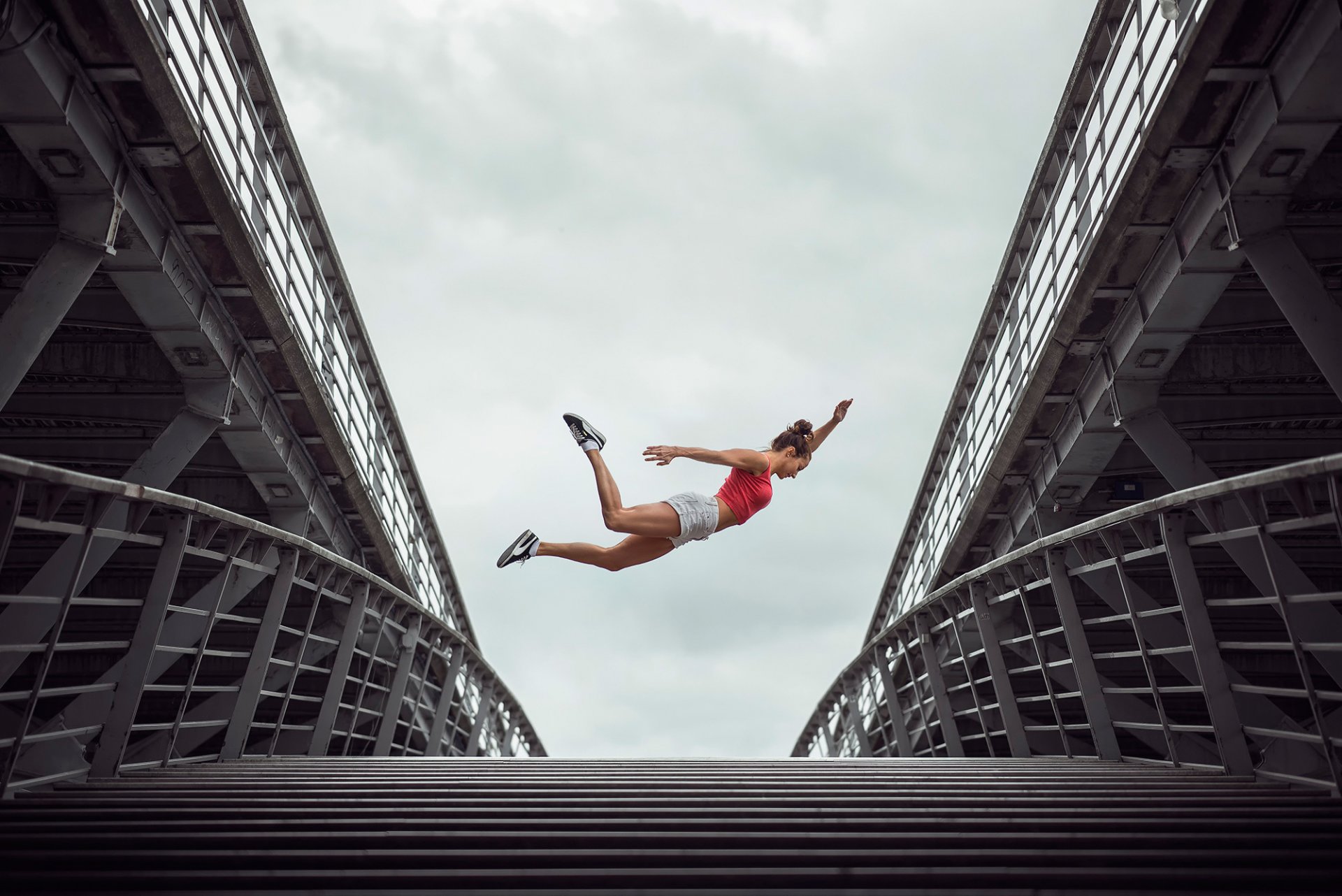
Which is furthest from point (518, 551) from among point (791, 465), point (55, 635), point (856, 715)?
point (856, 715)

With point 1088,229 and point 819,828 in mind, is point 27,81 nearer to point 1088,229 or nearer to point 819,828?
point 819,828

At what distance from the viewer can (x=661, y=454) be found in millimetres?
8094

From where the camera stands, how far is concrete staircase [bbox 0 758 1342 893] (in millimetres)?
3908

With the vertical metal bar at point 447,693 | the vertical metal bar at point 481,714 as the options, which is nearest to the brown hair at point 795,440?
the vertical metal bar at point 447,693

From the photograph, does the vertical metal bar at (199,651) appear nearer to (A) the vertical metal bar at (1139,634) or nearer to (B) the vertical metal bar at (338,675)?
(B) the vertical metal bar at (338,675)

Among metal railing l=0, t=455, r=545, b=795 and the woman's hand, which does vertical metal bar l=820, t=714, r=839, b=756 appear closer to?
metal railing l=0, t=455, r=545, b=795

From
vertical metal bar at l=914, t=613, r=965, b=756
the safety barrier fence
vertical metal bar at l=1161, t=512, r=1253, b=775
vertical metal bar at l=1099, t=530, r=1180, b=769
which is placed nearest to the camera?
the safety barrier fence

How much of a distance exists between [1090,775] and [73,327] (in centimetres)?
1108

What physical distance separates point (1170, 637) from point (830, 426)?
3.90 metres

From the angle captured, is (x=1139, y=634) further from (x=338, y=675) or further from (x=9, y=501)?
(x=338, y=675)

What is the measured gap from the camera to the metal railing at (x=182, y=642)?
531 cm

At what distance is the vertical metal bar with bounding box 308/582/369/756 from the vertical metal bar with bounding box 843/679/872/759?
11.4m

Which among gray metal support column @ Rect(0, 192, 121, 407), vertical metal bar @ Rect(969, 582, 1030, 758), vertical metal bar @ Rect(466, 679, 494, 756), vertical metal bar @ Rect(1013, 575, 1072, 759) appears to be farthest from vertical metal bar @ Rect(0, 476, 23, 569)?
vertical metal bar @ Rect(466, 679, 494, 756)

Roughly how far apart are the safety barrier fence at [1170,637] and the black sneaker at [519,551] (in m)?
3.95
